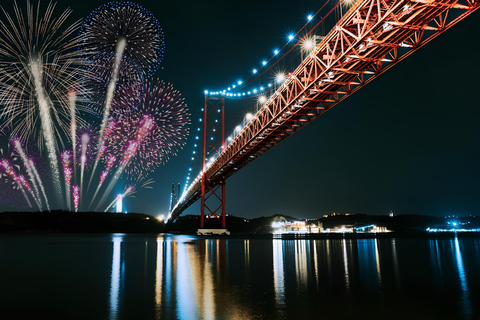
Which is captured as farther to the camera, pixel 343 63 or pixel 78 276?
pixel 343 63

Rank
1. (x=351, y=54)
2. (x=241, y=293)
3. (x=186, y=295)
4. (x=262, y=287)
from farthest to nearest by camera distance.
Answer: (x=351, y=54)
(x=262, y=287)
(x=241, y=293)
(x=186, y=295)

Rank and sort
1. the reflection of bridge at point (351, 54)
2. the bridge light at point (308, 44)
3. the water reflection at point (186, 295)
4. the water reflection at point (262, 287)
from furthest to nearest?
the bridge light at point (308, 44) → the reflection of bridge at point (351, 54) → the water reflection at point (262, 287) → the water reflection at point (186, 295)

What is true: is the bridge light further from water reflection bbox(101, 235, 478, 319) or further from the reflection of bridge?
water reflection bbox(101, 235, 478, 319)

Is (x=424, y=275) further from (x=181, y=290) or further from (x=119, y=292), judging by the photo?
(x=119, y=292)

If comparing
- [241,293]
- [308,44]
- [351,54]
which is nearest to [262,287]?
[241,293]

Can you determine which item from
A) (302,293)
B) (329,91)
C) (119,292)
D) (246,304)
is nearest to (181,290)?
(119,292)

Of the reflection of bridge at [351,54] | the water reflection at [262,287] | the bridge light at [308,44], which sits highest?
the bridge light at [308,44]

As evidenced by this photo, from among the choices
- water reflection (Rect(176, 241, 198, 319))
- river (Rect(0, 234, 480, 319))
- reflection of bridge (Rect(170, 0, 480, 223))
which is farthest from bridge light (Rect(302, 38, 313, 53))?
water reflection (Rect(176, 241, 198, 319))

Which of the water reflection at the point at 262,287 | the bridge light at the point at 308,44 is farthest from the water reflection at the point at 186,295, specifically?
the bridge light at the point at 308,44

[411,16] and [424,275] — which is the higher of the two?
[411,16]

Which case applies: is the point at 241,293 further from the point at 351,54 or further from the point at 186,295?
the point at 351,54

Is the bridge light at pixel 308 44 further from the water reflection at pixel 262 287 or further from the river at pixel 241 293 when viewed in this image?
the river at pixel 241 293
